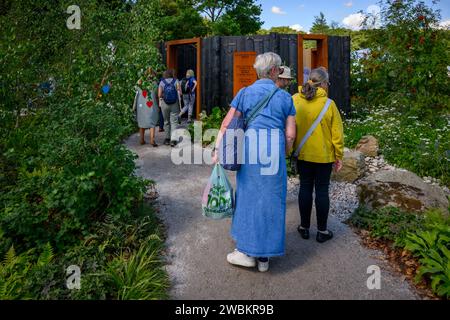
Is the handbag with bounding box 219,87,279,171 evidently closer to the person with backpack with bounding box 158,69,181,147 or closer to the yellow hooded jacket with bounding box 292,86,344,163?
the yellow hooded jacket with bounding box 292,86,344,163

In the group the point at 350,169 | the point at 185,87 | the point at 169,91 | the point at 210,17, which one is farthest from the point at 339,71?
the point at 210,17

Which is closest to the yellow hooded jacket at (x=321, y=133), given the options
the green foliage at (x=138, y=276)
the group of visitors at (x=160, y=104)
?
the green foliage at (x=138, y=276)

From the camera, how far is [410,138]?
7.79 m

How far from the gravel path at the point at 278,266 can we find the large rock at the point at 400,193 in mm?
380

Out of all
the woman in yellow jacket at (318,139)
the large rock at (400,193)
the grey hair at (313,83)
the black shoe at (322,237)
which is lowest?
the black shoe at (322,237)

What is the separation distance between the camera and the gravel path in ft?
11.3

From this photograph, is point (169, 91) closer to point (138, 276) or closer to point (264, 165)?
point (264, 165)

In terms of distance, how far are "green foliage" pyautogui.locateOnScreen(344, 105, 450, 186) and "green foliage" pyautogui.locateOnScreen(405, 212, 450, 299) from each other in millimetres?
2594

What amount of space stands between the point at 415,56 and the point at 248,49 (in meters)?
3.94

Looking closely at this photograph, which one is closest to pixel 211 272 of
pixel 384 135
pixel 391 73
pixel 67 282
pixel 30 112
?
pixel 67 282

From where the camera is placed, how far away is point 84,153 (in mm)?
4301

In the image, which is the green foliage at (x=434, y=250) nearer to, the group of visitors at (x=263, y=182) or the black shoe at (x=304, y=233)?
the black shoe at (x=304, y=233)

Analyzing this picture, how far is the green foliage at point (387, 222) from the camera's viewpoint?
167 inches

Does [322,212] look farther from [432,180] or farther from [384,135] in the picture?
[384,135]
